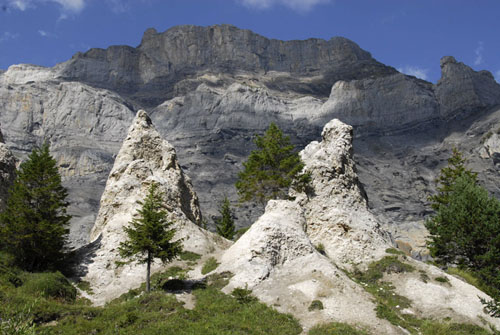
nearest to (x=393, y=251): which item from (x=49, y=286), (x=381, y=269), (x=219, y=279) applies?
(x=381, y=269)

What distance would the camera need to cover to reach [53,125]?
200 metres

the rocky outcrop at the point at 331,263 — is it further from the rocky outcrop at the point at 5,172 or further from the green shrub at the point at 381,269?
the rocky outcrop at the point at 5,172

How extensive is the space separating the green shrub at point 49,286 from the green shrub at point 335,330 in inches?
613

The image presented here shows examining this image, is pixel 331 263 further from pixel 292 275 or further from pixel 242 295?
pixel 242 295

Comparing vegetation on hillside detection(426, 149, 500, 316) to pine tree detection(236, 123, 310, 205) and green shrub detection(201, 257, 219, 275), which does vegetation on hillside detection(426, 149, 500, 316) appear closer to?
pine tree detection(236, 123, 310, 205)

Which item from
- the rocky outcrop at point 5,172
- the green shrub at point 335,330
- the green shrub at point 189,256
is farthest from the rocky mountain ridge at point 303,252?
the rocky outcrop at point 5,172

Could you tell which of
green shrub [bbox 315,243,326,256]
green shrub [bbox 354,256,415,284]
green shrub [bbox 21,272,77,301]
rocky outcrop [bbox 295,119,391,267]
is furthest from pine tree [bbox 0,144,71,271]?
green shrub [bbox 354,256,415,284]

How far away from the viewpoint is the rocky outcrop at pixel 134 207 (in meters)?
31.8

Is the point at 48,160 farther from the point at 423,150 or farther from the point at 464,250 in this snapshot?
the point at 423,150

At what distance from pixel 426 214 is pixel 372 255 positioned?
111991mm

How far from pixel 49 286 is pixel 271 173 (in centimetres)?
2264

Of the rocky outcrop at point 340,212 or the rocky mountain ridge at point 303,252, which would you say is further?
the rocky outcrop at point 340,212

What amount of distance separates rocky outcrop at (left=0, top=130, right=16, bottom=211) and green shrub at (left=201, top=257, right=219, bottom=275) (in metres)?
18.0

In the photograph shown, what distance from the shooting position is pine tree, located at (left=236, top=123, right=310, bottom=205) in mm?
40719
